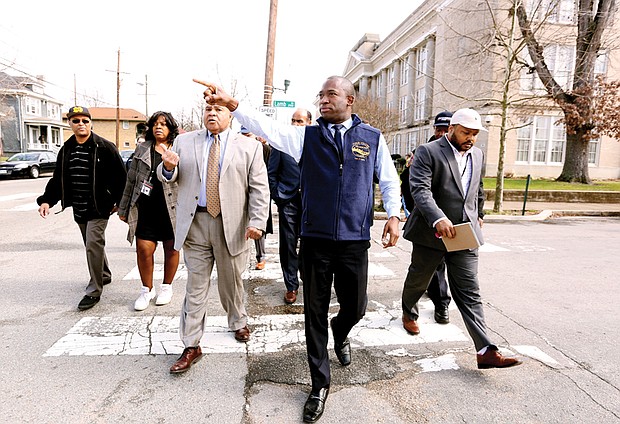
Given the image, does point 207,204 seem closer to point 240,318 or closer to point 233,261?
point 233,261

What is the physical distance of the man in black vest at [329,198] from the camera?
9.53 ft

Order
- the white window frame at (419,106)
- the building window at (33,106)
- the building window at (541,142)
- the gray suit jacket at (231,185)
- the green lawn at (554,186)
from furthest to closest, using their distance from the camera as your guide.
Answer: the building window at (33,106)
the white window frame at (419,106)
the building window at (541,142)
the green lawn at (554,186)
the gray suit jacket at (231,185)

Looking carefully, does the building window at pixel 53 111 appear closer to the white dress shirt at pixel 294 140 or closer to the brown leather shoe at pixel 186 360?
the brown leather shoe at pixel 186 360

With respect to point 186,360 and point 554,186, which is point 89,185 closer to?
point 186,360

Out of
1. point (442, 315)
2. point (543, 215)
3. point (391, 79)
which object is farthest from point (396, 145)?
point (442, 315)

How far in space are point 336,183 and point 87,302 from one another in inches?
130

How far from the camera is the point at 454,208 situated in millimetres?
3594

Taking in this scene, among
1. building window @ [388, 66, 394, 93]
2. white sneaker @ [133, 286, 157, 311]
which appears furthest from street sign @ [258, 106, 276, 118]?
building window @ [388, 66, 394, 93]

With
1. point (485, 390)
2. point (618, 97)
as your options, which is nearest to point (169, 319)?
point (485, 390)

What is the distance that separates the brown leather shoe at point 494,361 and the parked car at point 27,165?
88.8 feet

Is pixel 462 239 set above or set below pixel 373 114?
below

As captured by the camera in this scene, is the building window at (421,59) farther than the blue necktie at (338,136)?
Yes

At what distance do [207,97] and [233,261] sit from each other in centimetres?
131

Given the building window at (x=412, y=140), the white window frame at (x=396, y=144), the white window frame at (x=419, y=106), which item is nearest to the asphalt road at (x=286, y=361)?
the white window frame at (x=419, y=106)
